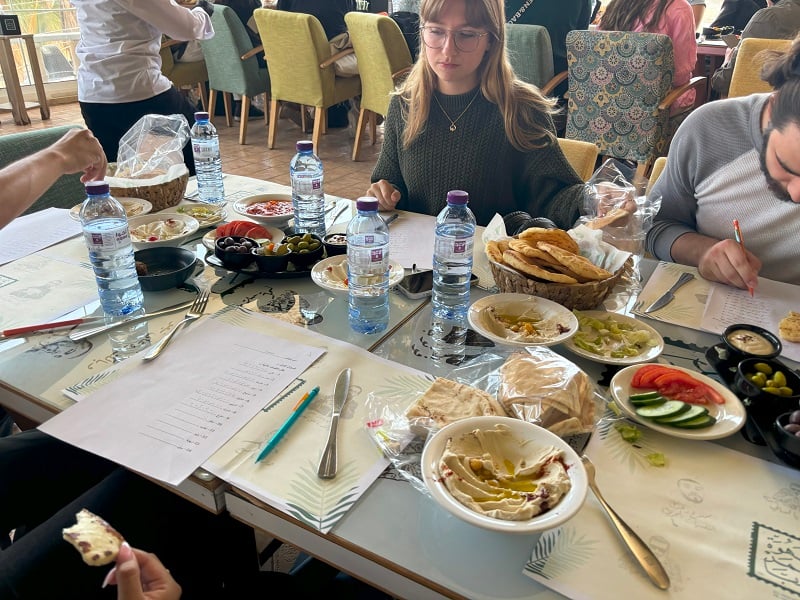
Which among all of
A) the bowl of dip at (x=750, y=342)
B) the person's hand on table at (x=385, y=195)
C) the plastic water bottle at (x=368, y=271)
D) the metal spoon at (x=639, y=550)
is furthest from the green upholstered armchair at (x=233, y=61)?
the metal spoon at (x=639, y=550)

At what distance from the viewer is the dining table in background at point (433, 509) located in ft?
2.06

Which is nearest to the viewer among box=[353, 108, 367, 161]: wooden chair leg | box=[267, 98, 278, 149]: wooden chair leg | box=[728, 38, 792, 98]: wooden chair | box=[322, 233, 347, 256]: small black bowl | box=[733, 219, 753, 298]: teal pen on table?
box=[733, 219, 753, 298]: teal pen on table

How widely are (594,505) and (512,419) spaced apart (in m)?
0.14

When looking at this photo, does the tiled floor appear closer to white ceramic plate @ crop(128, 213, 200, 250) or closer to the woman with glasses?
the woman with glasses

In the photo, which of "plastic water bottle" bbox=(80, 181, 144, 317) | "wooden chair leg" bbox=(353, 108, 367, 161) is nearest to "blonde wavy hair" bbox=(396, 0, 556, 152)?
"plastic water bottle" bbox=(80, 181, 144, 317)

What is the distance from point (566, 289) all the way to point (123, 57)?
204 centimetres

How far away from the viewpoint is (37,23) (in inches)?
235

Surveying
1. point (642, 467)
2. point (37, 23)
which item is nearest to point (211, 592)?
point (642, 467)

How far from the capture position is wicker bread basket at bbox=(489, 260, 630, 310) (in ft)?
3.54

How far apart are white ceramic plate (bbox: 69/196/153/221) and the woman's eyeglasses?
85 centimetres

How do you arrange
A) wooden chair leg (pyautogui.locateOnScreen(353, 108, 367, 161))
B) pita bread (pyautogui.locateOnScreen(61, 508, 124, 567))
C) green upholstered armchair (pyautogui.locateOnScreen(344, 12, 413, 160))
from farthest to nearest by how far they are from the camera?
1. wooden chair leg (pyautogui.locateOnScreen(353, 108, 367, 161))
2. green upholstered armchair (pyautogui.locateOnScreen(344, 12, 413, 160))
3. pita bread (pyautogui.locateOnScreen(61, 508, 124, 567))

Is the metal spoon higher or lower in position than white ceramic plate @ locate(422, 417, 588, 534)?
lower

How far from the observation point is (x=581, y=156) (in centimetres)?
178

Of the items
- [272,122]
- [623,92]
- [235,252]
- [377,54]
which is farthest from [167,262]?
[272,122]
